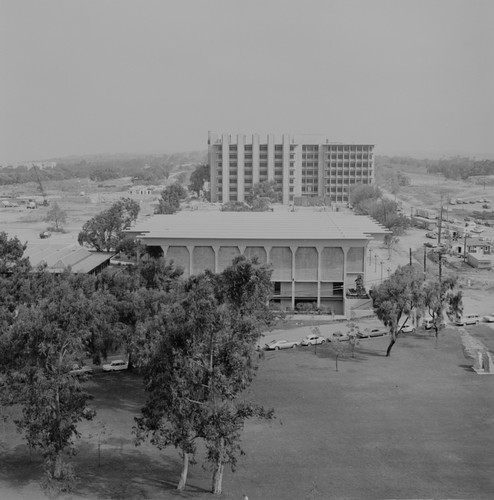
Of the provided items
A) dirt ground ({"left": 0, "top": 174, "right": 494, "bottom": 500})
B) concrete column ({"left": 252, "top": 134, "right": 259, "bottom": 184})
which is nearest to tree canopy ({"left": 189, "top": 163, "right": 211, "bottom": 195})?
concrete column ({"left": 252, "top": 134, "right": 259, "bottom": 184})

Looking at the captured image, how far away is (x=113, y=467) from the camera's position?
1378cm

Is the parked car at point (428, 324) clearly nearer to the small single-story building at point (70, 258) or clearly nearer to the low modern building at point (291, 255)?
the low modern building at point (291, 255)

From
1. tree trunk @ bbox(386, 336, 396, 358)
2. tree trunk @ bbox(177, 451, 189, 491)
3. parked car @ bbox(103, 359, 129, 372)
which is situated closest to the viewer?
tree trunk @ bbox(177, 451, 189, 491)

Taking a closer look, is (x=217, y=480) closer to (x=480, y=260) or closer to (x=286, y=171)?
(x=480, y=260)

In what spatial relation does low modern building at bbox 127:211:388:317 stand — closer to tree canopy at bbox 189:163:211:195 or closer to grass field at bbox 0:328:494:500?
grass field at bbox 0:328:494:500

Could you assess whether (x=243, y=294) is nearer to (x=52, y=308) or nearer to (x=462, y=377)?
(x=52, y=308)

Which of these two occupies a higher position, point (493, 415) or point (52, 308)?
point (52, 308)

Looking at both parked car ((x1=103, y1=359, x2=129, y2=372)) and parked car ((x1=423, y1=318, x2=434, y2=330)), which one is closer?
parked car ((x1=103, y1=359, x2=129, y2=372))

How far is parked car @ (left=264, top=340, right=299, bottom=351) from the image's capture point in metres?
22.6

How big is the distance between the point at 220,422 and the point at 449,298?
14.0m

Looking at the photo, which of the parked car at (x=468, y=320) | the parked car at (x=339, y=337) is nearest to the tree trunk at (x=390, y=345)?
the parked car at (x=339, y=337)

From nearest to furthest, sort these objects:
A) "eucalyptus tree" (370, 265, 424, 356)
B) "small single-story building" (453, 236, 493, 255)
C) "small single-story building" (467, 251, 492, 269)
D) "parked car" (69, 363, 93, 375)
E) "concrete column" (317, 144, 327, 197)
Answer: "parked car" (69, 363, 93, 375), "eucalyptus tree" (370, 265, 424, 356), "small single-story building" (467, 251, 492, 269), "small single-story building" (453, 236, 493, 255), "concrete column" (317, 144, 327, 197)

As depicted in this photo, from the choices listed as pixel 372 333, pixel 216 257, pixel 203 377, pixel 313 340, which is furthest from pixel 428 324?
pixel 203 377

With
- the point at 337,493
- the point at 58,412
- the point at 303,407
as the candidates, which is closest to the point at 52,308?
the point at 58,412
